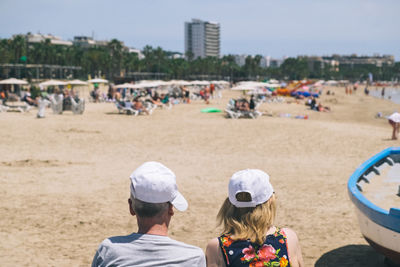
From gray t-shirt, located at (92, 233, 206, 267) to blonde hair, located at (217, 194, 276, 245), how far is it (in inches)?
15.6

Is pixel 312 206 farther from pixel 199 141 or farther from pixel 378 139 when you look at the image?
pixel 378 139

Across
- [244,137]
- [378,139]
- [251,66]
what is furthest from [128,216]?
[251,66]

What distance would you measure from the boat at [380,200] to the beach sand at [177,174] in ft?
2.04

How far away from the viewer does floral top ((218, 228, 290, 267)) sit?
257cm

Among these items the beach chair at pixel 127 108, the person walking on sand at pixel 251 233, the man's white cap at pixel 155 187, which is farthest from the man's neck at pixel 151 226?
the beach chair at pixel 127 108

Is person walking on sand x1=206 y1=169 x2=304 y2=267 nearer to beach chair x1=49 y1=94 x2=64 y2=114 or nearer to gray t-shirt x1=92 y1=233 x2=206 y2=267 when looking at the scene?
gray t-shirt x1=92 y1=233 x2=206 y2=267

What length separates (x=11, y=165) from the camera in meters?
10.8

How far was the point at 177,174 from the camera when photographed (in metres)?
10.4

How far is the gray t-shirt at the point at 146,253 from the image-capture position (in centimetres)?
221

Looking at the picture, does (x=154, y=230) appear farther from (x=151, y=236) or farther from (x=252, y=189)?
(x=252, y=189)

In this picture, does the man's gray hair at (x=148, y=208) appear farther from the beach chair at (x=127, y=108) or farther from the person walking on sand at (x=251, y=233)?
the beach chair at (x=127, y=108)

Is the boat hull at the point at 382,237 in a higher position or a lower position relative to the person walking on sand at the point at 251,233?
lower

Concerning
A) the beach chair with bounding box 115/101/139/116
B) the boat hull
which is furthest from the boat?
the beach chair with bounding box 115/101/139/116

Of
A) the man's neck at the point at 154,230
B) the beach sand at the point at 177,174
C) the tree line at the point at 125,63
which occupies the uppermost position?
the tree line at the point at 125,63
